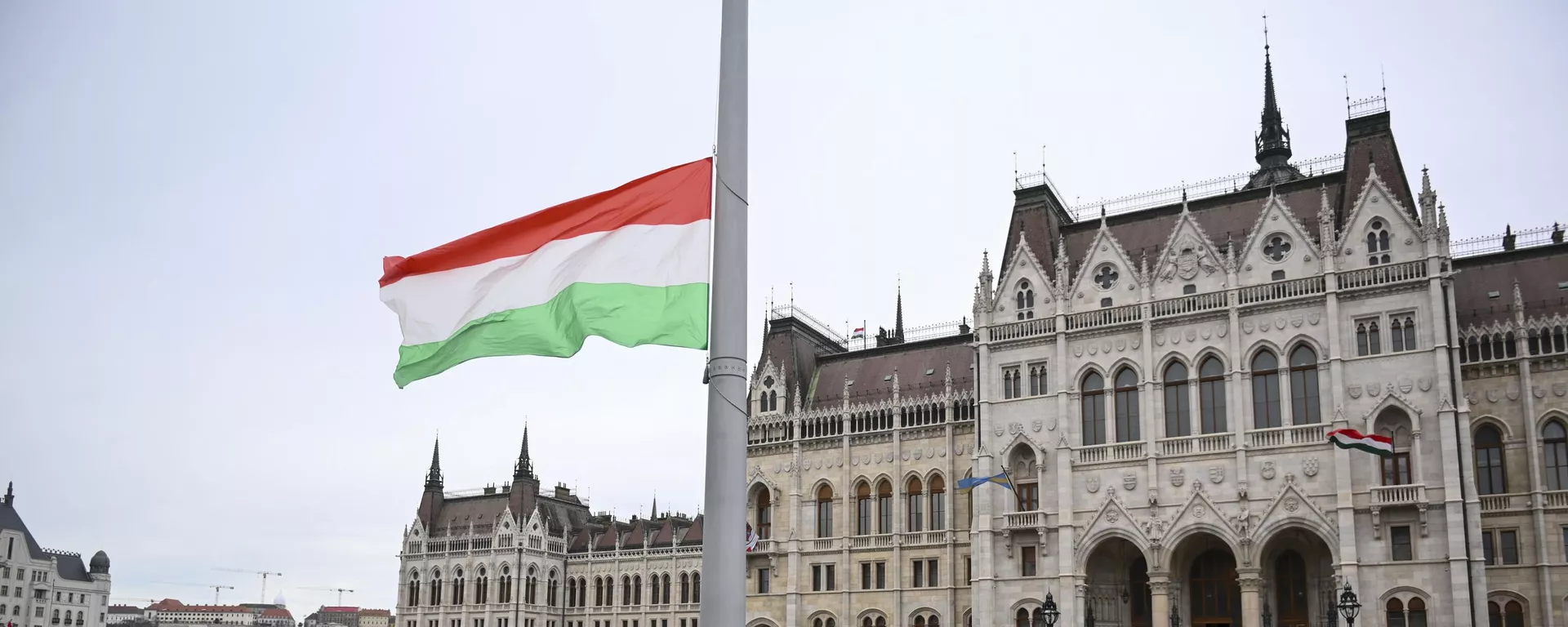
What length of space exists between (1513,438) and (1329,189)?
1102cm

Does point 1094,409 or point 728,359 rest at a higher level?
point 1094,409

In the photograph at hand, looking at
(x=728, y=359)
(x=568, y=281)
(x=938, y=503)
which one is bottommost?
(x=728, y=359)

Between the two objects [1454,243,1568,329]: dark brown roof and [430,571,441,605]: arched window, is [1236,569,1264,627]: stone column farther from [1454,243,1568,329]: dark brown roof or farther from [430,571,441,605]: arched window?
[430,571,441,605]: arched window

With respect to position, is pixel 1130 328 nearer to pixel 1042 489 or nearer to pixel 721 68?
pixel 1042 489

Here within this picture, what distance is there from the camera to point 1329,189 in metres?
50.0

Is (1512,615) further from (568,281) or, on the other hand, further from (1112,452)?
(568,281)

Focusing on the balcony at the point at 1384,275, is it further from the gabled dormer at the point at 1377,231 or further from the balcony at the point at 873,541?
the balcony at the point at 873,541

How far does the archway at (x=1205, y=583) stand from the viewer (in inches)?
1884

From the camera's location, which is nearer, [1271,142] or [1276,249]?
[1276,249]

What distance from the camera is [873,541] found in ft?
194

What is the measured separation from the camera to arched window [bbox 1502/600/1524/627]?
146 feet

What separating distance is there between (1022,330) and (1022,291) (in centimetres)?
189

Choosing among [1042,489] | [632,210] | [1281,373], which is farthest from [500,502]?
[632,210]

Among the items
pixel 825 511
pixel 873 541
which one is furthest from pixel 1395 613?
pixel 825 511
